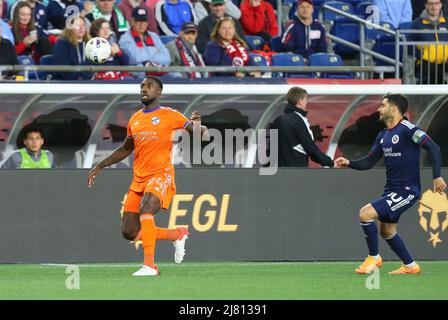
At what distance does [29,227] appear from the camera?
1428 centimetres

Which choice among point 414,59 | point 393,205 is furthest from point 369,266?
point 414,59

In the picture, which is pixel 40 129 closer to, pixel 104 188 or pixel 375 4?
pixel 104 188

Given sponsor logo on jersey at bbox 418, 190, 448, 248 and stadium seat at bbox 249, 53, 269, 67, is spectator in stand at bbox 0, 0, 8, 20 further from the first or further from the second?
sponsor logo on jersey at bbox 418, 190, 448, 248

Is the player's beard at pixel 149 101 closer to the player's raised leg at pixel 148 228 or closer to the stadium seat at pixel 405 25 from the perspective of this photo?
the player's raised leg at pixel 148 228

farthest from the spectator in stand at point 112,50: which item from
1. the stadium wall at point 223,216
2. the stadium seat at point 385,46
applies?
the stadium seat at point 385,46

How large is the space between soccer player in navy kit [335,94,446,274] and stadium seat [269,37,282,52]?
583 cm

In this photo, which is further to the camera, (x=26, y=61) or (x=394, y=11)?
(x=394, y=11)

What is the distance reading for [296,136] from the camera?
14273 millimetres

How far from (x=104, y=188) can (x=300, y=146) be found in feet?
7.82

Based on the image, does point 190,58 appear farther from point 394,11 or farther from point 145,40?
point 394,11

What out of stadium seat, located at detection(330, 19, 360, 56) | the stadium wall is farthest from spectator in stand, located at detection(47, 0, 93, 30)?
stadium seat, located at detection(330, 19, 360, 56)

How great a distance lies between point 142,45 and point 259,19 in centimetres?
236

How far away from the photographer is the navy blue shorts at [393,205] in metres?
12.3
